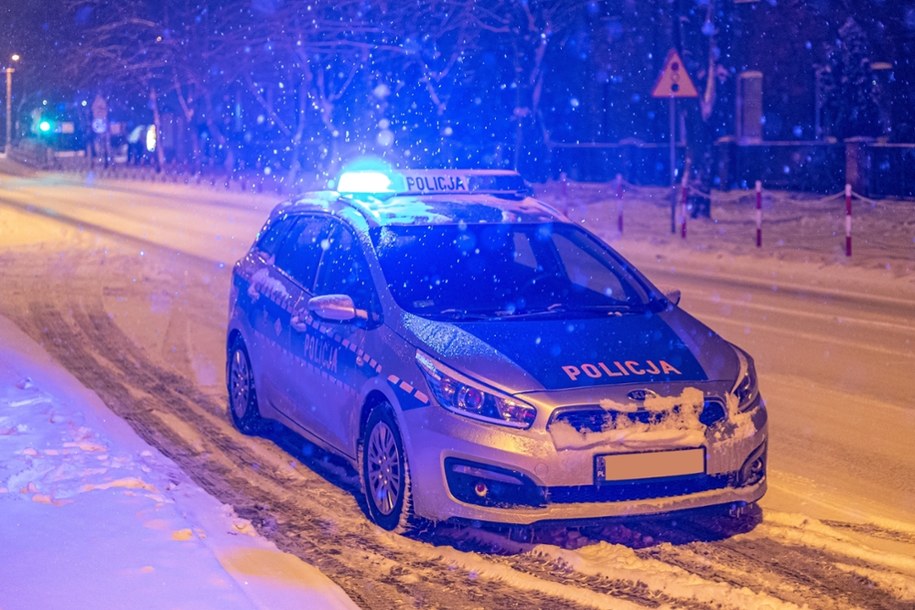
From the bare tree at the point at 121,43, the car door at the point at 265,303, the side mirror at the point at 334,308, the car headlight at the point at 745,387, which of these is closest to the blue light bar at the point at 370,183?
the car door at the point at 265,303

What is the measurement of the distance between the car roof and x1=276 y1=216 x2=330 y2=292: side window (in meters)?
0.10

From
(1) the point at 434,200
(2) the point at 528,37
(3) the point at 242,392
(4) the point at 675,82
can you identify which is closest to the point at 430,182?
(1) the point at 434,200

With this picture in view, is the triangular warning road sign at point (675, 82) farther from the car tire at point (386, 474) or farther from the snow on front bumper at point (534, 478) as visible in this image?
the snow on front bumper at point (534, 478)

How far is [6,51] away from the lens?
70062 mm

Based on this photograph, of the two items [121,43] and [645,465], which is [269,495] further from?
[121,43]

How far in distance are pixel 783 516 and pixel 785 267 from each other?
12.4 m

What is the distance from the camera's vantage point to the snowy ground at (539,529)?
511cm

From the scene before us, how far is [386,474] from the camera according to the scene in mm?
5859

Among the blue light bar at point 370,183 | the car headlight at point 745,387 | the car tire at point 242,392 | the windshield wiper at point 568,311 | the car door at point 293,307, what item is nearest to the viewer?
the car headlight at point 745,387

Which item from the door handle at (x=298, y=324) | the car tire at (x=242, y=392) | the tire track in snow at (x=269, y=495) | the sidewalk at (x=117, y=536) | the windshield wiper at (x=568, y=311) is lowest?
the tire track in snow at (x=269, y=495)

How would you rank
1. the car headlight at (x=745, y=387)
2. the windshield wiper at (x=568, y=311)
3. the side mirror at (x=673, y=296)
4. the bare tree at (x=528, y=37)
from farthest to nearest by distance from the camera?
the bare tree at (x=528, y=37) → the side mirror at (x=673, y=296) → the windshield wiper at (x=568, y=311) → the car headlight at (x=745, y=387)

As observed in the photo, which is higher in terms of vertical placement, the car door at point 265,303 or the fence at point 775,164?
the fence at point 775,164

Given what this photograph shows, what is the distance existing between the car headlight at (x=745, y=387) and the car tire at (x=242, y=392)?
127 inches

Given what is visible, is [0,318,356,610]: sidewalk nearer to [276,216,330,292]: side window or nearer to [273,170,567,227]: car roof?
[276,216,330,292]: side window
